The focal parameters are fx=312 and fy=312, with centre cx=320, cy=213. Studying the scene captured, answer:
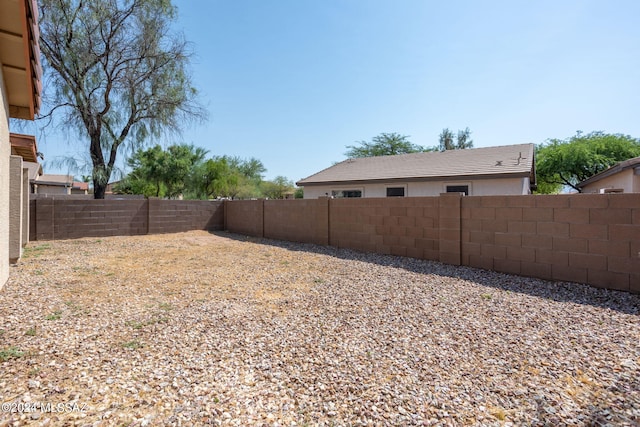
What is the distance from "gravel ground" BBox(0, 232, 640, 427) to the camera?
84.4 inches

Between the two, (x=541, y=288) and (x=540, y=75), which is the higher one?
(x=540, y=75)

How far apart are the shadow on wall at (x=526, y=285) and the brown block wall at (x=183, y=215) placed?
27.2 ft

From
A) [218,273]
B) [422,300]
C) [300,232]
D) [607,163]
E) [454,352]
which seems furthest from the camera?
[607,163]

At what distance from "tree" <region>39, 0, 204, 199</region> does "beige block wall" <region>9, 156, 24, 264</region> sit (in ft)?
27.0

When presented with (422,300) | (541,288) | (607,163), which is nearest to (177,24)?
(422,300)

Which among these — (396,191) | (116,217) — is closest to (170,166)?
(116,217)

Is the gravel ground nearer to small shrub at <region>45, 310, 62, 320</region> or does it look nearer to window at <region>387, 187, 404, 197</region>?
small shrub at <region>45, 310, 62, 320</region>

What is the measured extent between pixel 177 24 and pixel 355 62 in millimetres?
8162

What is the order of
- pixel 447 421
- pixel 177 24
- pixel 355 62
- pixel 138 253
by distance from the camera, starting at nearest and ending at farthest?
pixel 447 421 → pixel 138 253 → pixel 355 62 → pixel 177 24

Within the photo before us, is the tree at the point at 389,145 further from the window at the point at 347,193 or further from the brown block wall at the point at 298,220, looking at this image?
the brown block wall at the point at 298,220

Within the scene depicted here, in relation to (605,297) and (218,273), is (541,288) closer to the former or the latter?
(605,297)

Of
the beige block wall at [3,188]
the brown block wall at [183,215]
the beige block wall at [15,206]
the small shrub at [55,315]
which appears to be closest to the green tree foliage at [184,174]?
the brown block wall at [183,215]

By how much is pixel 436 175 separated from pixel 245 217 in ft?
27.3

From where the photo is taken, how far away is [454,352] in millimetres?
2980
